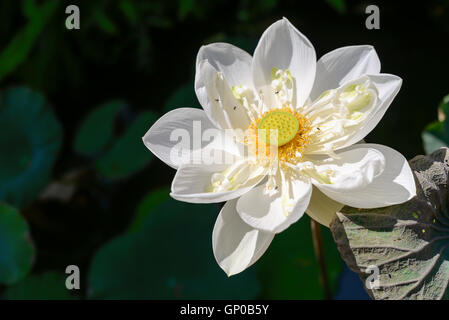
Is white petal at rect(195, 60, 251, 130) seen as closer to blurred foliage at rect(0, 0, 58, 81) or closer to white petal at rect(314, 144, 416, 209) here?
white petal at rect(314, 144, 416, 209)

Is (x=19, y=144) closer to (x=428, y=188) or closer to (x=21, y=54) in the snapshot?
(x=21, y=54)

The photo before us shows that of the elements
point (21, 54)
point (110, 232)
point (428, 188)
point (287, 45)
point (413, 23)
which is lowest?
point (110, 232)

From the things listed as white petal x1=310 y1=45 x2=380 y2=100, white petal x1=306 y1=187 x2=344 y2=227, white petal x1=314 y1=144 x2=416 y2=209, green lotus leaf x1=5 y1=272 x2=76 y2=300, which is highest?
white petal x1=310 y1=45 x2=380 y2=100

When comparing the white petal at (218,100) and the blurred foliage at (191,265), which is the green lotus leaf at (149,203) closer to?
the blurred foliage at (191,265)

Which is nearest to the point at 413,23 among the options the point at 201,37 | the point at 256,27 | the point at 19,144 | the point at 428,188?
the point at 256,27

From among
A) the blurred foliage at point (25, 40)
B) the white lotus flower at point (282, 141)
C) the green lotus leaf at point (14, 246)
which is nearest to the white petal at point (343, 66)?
the white lotus flower at point (282, 141)

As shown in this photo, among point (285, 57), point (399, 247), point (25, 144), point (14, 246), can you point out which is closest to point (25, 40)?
point (25, 144)

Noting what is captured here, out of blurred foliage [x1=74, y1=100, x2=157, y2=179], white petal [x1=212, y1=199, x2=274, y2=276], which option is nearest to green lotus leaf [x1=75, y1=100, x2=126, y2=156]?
→ blurred foliage [x1=74, y1=100, x2=157, y2=179]
